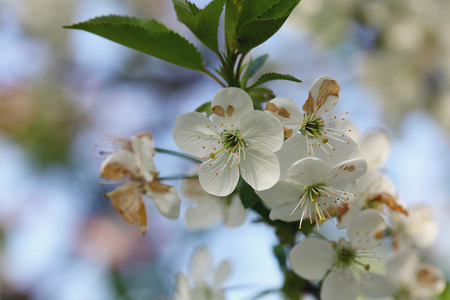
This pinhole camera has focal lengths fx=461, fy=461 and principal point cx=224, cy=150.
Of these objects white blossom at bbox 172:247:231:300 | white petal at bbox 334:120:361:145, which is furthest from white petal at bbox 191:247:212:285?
white petal at bbox 334:120:361:145

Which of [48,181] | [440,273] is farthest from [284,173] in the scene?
[48,181]

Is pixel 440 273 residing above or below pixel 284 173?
below

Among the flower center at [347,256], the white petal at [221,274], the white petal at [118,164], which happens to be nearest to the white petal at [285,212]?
the flower center at [347,256]

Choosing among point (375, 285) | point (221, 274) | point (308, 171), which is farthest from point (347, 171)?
point (221, 274)

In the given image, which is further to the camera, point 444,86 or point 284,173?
point 444,86

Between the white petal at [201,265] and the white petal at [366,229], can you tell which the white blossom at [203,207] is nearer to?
the white petal at [201,265]

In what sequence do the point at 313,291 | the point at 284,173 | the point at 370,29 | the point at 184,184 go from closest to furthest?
the point at 284,173 < the point at 313,291 < the point at 184,184 < the point at 370,29

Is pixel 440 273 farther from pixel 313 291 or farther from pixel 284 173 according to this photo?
pixel 284 173
